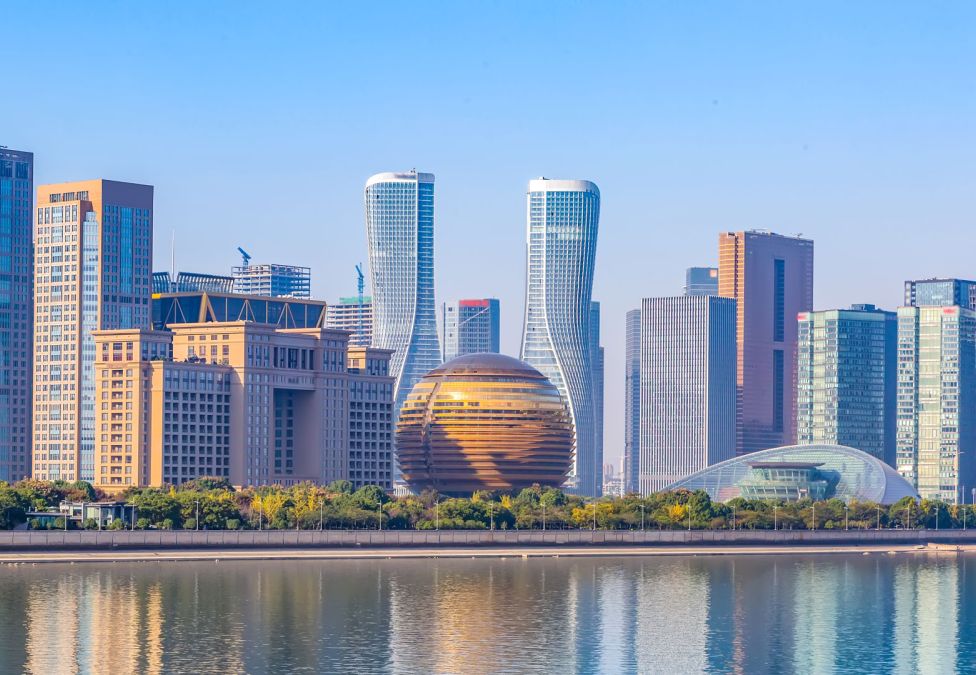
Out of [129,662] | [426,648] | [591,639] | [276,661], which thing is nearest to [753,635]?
[591,639]

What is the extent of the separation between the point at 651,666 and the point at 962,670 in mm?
24775

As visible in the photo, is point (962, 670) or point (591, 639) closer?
point (962, 670)

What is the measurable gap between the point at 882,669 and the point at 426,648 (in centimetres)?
3660

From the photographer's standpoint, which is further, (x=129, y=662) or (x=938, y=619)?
(x=938, y=619)

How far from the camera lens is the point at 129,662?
5812 inches

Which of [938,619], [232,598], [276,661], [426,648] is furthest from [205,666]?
[938,619]

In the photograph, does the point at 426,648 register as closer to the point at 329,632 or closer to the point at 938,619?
the point at 329,632

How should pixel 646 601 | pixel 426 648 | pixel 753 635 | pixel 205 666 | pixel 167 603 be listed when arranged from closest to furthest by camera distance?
pixel 205 666 → pixel 426 648 → pixel 753 635 → pixel 167 603 → pixel 646 601

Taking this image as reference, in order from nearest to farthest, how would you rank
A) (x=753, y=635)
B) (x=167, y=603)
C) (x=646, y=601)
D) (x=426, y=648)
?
(x=426, y=648), (x=753, y=635), (x=167, y=603), (x=646, y=601)

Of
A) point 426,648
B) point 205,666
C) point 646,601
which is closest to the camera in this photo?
point 205,666

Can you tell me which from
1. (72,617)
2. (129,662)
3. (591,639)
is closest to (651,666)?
(591,639)

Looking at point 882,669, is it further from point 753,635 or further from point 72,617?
point 72,617

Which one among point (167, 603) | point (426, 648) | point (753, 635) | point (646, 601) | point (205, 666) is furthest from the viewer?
point (646, 601)

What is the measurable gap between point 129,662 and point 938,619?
273ft
